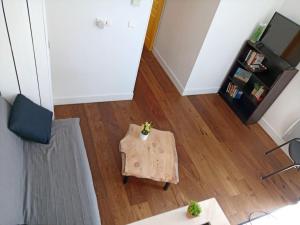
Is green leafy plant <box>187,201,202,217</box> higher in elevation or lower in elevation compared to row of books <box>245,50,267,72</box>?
lower

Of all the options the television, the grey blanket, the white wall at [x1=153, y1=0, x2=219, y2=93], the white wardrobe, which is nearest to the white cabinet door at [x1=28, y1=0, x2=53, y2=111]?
the white wardrobe

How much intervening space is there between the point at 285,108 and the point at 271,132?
385mm

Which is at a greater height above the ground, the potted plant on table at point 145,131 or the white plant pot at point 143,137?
the potted plant on table at point 145,131

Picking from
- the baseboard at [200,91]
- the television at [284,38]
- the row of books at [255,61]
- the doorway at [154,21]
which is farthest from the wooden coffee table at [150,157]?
the doorway at [154,21]

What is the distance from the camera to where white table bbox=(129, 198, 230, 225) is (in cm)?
163

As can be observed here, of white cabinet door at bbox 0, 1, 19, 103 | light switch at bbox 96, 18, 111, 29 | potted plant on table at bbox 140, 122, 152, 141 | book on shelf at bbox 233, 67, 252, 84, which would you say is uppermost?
light switch at bbox 96, 18, 111, 29

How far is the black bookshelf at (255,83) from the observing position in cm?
296

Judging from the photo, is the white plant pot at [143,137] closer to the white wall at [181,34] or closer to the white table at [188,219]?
the white table at [188,219]

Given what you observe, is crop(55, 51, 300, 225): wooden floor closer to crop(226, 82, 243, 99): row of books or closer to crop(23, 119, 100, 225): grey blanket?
crop(226, 82, 243, 99): row of books

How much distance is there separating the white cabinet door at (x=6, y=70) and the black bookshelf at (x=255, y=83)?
2781mm

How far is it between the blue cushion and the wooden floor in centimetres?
62

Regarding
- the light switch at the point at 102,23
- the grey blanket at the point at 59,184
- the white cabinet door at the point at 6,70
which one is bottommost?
the grey blanket at the point at 59,184

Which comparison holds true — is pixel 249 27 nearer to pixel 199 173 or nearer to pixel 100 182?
pixel 199 173

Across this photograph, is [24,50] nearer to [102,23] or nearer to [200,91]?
[102,23]
